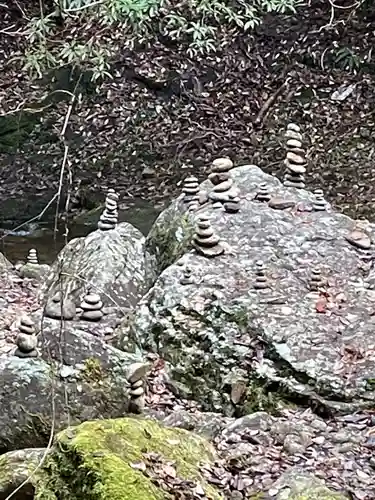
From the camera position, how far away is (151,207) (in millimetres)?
9859

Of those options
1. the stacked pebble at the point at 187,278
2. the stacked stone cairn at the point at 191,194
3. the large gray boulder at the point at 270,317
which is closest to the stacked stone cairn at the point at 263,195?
the large gray boulder at the point at 270,317

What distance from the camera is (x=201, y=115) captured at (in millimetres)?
11562

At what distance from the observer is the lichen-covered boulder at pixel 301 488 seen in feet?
9.21

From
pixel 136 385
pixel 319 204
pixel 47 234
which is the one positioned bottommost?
pixel 47 234

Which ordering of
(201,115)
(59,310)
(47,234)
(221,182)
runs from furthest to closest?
(201,115)
(47,234)
(221,182)
(59,310)

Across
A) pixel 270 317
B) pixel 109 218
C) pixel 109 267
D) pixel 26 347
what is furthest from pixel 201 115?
pixel 26 347

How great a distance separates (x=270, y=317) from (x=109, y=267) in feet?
5.97

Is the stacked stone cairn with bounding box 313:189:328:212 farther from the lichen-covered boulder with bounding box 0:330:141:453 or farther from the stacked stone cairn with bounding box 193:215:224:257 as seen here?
the lichen-covered boulder with bounding box 0:330:141:453

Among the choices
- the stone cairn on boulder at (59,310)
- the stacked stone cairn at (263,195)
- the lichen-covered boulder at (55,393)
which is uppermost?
the stacked stone cairn at (263,195)

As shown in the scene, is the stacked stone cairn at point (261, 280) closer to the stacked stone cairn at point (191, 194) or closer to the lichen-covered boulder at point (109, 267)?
the stacked stone cairn at point (191, 194)

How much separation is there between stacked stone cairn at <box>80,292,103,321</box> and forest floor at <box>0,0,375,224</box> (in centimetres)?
482

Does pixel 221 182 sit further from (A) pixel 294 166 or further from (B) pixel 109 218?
(B) pixel 109 218

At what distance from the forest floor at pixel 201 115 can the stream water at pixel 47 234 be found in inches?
24.9

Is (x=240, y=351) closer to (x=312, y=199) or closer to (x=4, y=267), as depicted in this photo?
(x=312, y=199)
